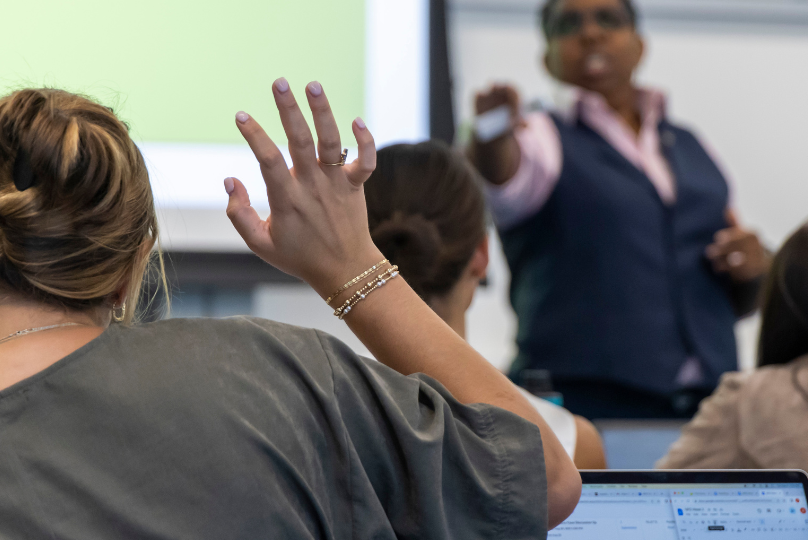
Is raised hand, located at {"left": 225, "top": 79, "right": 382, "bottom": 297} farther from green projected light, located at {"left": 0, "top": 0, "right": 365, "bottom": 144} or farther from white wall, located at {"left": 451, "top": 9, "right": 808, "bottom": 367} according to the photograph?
white wall, located at {"left": 451, "top": 9, "right": 808, "bottom": 367}

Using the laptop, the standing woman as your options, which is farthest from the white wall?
the laptop

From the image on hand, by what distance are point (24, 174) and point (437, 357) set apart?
0.31m

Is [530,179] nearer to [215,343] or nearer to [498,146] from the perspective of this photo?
[498,146]

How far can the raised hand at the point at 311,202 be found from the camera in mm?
528

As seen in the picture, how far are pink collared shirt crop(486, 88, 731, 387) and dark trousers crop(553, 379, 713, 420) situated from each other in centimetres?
4

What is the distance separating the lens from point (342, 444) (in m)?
0.49

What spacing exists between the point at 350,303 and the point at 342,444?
111 mm

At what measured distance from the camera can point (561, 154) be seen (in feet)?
5.68

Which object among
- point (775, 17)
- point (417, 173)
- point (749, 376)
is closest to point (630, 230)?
point (749, 376)

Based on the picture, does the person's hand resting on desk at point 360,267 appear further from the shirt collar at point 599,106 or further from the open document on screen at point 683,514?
the shirt collar at point 599,106

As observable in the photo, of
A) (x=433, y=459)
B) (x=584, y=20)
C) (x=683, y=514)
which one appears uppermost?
(x=584, y=20)

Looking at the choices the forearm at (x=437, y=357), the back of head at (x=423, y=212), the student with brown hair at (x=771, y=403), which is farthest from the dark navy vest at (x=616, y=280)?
the forearm at (x=437, y=357)

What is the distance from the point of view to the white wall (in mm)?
2646

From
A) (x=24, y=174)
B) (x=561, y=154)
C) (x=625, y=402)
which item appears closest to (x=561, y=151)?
(x=561, y=154)
